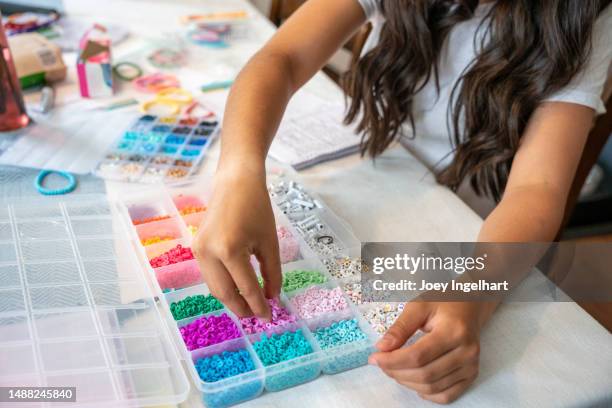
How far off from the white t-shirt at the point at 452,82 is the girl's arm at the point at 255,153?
85mm

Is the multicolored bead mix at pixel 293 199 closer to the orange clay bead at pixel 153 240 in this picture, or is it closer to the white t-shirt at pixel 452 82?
the orange clay bead at pixel 153 240

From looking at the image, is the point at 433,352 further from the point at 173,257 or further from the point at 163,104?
the point at 163,104

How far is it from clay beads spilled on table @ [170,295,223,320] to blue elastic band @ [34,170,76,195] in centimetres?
29

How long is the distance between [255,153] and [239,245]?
0.15m

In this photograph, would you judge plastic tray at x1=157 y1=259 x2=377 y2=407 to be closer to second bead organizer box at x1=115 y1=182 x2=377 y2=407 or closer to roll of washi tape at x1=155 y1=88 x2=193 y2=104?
second bead organizer box at x1=115 y1=182 x2=377 y2=407

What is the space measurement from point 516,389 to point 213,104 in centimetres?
69

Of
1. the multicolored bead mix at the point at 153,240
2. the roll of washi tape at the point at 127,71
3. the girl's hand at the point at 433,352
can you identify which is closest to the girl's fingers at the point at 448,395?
the girl's hand at the point at 433,352

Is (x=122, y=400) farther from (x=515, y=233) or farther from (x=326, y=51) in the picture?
(x=326, y=51)

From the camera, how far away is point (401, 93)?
3.11 feet

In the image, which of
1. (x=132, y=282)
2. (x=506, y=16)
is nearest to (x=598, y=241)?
(x=506, y=16)

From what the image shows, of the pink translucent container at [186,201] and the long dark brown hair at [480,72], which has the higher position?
the long dark brown hair at [480,72]

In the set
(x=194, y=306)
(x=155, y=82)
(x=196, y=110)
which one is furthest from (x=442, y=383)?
(x=155, y=82)

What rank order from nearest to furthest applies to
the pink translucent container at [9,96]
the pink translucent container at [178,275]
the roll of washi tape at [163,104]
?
the pink translucent container at [178,275], the pink translucent container at [9,96], the roll of washi tape at [163,104]

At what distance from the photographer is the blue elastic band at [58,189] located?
2.60ft
